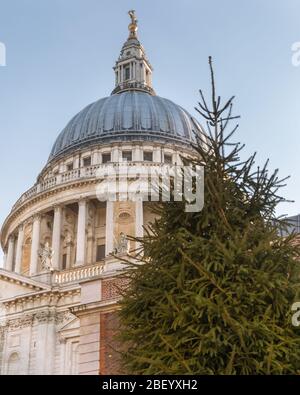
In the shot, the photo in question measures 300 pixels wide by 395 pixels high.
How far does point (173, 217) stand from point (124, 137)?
143ft

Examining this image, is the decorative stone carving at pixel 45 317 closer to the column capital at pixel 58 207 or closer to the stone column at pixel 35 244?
the stone column at pixel 35 244

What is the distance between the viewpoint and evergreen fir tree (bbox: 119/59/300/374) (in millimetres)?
10109

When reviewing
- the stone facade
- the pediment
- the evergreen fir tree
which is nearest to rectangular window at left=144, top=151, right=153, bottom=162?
the stone facade

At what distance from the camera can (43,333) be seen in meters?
36.7

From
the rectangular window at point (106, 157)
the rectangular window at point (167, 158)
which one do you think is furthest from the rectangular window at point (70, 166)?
the rectangular window at point (167, 158)

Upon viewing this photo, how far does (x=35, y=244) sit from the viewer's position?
51.1m

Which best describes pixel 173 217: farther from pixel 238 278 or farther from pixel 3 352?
pixel 3 352

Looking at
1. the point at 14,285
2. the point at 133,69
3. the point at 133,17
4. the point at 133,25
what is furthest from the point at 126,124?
the point at 14,285

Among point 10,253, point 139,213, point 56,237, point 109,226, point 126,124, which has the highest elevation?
point 126,124

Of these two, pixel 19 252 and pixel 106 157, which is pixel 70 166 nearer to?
pixel 106 157

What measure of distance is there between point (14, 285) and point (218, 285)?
30395 millimetres

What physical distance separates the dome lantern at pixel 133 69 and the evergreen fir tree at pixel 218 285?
171 feet

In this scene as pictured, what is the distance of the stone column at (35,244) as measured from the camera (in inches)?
1954

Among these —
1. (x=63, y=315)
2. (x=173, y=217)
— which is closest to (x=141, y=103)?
(x=63, y=315)
